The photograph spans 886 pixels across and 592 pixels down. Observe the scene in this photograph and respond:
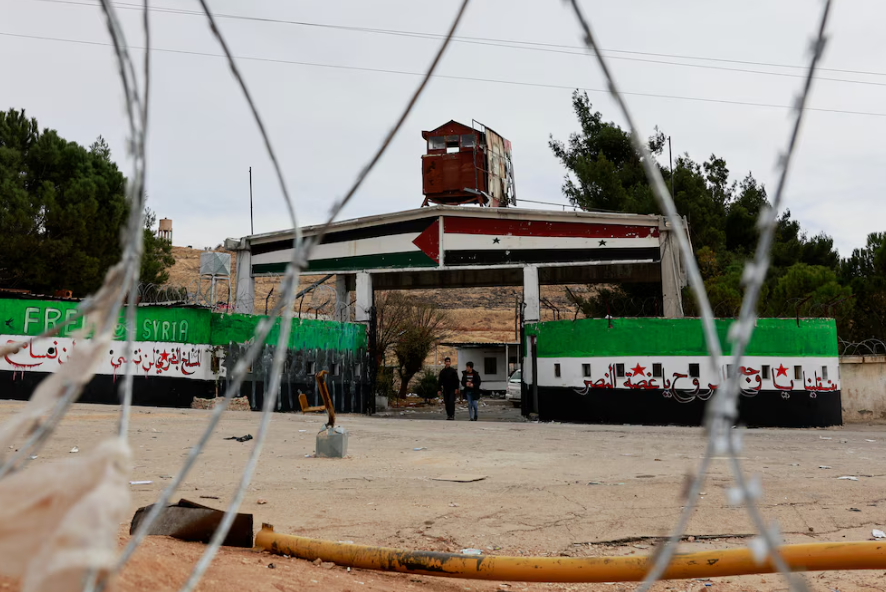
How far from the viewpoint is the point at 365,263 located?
2052cm

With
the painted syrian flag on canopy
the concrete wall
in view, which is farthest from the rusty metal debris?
the concrete wall

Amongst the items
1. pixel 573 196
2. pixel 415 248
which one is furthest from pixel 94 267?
pixel 573 196

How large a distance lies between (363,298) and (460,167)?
16.9 ft

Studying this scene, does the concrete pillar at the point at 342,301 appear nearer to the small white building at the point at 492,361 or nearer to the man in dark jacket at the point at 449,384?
the man in dark jacket at the point at 449,384

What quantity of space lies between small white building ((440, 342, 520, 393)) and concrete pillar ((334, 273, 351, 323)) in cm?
1380

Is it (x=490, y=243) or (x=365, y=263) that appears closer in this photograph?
(x=490, y=243)

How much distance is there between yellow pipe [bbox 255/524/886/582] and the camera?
3.01 metres

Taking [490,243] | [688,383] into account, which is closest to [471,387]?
[490,243]

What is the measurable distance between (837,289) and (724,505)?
16.6m

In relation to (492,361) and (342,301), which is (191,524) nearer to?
(342,301)

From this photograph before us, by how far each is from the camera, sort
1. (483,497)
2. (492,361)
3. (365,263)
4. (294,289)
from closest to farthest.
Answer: (294,289) → (483,497) → (365,263) → (492,361)

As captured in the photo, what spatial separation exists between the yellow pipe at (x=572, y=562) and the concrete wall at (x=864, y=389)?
627 inches

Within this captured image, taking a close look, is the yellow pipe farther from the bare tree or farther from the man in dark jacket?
the bare tree

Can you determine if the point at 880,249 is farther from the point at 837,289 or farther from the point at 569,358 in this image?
the point at 569,358
